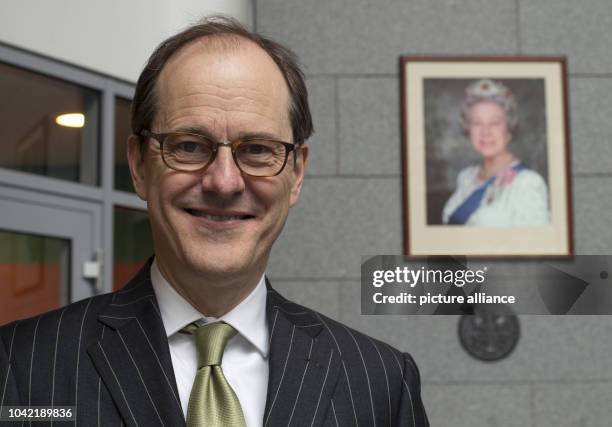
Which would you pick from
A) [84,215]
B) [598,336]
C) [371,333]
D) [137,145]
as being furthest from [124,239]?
[137,145]

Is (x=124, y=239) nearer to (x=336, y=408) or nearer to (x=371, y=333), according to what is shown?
(x=371, y=333)

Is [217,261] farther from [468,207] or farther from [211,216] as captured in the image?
[468,207]

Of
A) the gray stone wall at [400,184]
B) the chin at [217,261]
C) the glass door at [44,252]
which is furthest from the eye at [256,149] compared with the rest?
the gray stone wall at [400,184]

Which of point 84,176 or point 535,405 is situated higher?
point 84,176

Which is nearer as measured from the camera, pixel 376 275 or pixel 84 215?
pixel 376 275

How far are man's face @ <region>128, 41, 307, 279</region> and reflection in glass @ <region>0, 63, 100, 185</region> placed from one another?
188cm

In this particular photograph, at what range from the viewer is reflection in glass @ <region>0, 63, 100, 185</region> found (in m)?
2.92

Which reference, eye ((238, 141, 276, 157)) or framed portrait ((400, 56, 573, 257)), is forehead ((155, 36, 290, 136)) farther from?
framed portrait ((400, 56, 573, 257))

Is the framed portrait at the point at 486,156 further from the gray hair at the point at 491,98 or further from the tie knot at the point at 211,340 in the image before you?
the tie knot at the point at 211,340

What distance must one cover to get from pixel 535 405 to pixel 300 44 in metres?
1.61

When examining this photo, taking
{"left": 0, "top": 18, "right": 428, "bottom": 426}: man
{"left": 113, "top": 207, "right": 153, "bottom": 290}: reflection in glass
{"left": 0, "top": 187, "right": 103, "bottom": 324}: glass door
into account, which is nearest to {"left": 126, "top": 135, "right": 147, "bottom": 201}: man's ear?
{"left": 0, "top": 18, "right": 428, "bottom": 426}: man

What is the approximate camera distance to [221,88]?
1.14 meters

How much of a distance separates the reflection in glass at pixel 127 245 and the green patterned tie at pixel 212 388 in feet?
6.92

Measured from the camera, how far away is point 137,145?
1.22 metres
